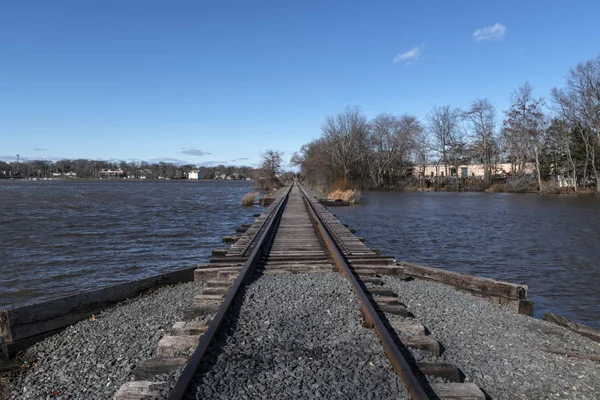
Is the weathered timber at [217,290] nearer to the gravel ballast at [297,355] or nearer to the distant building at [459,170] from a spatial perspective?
the gravel ballast at [297,355]

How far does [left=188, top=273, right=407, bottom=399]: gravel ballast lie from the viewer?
11.1 feet

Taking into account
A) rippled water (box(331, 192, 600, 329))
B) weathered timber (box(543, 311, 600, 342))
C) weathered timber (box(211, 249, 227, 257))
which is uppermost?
weathered timber (box(211, 249, 227, 257))

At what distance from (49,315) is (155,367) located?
312 cm

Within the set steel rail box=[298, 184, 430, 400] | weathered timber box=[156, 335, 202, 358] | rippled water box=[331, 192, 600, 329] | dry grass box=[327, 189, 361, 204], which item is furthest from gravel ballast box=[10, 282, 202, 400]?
dry grass box=[327, 189, 361, 204]

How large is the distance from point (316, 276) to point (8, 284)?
25.1ft

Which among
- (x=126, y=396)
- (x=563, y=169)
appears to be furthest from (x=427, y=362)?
(x=563, y=169)

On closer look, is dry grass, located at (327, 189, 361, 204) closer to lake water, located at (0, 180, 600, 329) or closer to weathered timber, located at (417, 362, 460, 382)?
lake water, located at (0, 180, 600, 329)

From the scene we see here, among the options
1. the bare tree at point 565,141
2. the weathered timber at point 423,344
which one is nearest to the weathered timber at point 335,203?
the weathered timber at point 423,344

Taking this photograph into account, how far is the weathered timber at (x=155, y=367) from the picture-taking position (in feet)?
11.8

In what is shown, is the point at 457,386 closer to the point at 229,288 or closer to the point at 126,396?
the point at 126,396

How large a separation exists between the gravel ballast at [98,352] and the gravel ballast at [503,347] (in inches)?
115

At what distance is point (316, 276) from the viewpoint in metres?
7.38

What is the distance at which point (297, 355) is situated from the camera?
13.3 feet

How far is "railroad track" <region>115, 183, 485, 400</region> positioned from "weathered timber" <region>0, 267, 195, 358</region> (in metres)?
1.72
